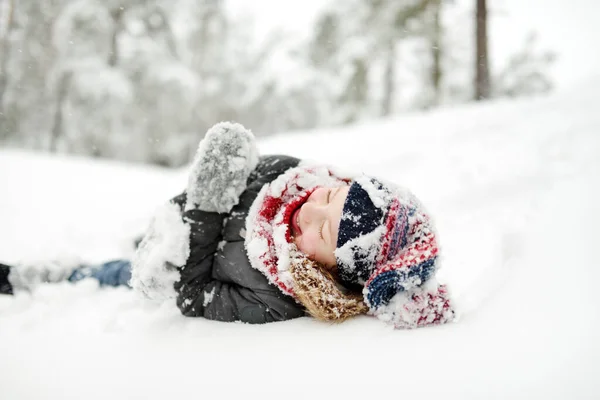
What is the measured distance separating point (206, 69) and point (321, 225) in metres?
12.3

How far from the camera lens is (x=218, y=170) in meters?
1.61

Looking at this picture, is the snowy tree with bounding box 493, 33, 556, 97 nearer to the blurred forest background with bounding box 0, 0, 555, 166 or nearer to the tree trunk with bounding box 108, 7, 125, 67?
the blurred forest background with bounding box 0, 0, 555, 166

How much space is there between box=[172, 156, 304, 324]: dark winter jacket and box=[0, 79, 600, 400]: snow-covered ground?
72 mm

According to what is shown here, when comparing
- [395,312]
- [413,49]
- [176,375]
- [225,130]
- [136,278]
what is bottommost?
[176,375]

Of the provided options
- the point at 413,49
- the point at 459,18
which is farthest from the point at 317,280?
the point at 413,49

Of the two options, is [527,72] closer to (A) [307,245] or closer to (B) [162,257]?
(A) [307,245]

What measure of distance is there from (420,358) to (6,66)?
15.2 metres

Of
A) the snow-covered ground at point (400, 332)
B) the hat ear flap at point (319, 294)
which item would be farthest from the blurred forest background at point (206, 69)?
the hat ear flap at point (319, 294)

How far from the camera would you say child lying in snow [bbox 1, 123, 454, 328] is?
1340 millimetres

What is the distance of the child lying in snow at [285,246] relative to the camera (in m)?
1.34

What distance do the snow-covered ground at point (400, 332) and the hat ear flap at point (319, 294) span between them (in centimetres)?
7

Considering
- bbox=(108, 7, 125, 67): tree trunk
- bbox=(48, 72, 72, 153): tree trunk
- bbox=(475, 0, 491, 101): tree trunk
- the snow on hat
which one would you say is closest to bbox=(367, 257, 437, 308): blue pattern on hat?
the snow on hat

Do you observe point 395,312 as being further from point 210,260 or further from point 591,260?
point 591,260

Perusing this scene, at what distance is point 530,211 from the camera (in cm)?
236
